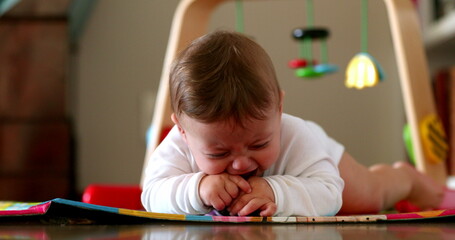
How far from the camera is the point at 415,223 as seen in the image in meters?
0.65

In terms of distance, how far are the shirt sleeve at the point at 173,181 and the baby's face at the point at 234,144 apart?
0.11 feet

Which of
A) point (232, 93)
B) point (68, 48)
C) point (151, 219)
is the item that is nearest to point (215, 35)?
point (232, 93)

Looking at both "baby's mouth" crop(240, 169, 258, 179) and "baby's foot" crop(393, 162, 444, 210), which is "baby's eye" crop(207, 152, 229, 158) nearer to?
"baby's mouth" crop(240, 169, 258, 179)

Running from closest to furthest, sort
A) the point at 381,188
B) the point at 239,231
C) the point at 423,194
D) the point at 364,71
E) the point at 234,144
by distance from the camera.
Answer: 1. the point at 239,231
2. the point at 234,144
3. the point at 381,188
4. the point at 423,194
5. the point at 364,71

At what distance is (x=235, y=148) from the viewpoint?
2.24ft

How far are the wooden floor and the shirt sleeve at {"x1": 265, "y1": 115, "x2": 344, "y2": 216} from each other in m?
0.08

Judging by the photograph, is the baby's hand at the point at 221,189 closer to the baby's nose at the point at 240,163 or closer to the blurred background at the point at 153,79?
the baby's nose at the point at 240,163

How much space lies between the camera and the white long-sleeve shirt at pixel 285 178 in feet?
2.35

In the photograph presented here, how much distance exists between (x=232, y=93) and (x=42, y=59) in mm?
1488

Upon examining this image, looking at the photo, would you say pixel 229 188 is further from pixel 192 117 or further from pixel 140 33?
pixel 140 33

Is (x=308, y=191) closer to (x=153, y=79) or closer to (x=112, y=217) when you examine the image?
(x=112, y=217)

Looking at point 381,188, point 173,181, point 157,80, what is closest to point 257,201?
point 173,181

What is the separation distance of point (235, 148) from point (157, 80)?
5.41 ft

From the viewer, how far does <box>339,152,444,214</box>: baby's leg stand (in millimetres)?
912
